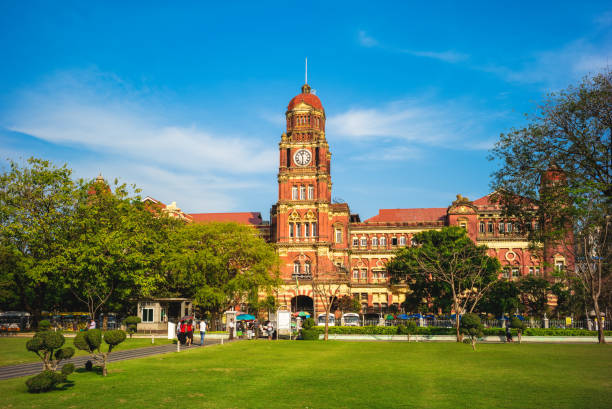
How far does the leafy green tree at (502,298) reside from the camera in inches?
2237

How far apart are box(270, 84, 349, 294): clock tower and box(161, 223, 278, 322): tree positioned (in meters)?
15.5

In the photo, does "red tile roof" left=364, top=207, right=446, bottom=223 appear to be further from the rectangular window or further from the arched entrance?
the rectangular window

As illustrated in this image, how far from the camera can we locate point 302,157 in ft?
242

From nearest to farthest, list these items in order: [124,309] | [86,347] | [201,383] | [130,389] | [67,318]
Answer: [130,389], [201,383], [86,347], [67,318], [124,309]

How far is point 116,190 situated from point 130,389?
1322 inches

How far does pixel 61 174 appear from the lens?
146 feet

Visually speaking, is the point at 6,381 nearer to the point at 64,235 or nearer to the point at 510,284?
the point at 64,235

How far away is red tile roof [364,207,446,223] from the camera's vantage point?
81.5 meters

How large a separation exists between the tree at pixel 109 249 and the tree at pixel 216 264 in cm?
270

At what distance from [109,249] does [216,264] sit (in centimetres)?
1059

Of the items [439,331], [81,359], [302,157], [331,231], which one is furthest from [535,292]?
[81,359]

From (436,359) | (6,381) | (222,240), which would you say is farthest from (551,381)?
(222,240)

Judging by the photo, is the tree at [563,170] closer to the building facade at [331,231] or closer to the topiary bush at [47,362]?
the topiary bush at [47,362]

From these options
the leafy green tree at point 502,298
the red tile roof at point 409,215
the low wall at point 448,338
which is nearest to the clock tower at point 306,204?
the red tile roof at point 409,215
